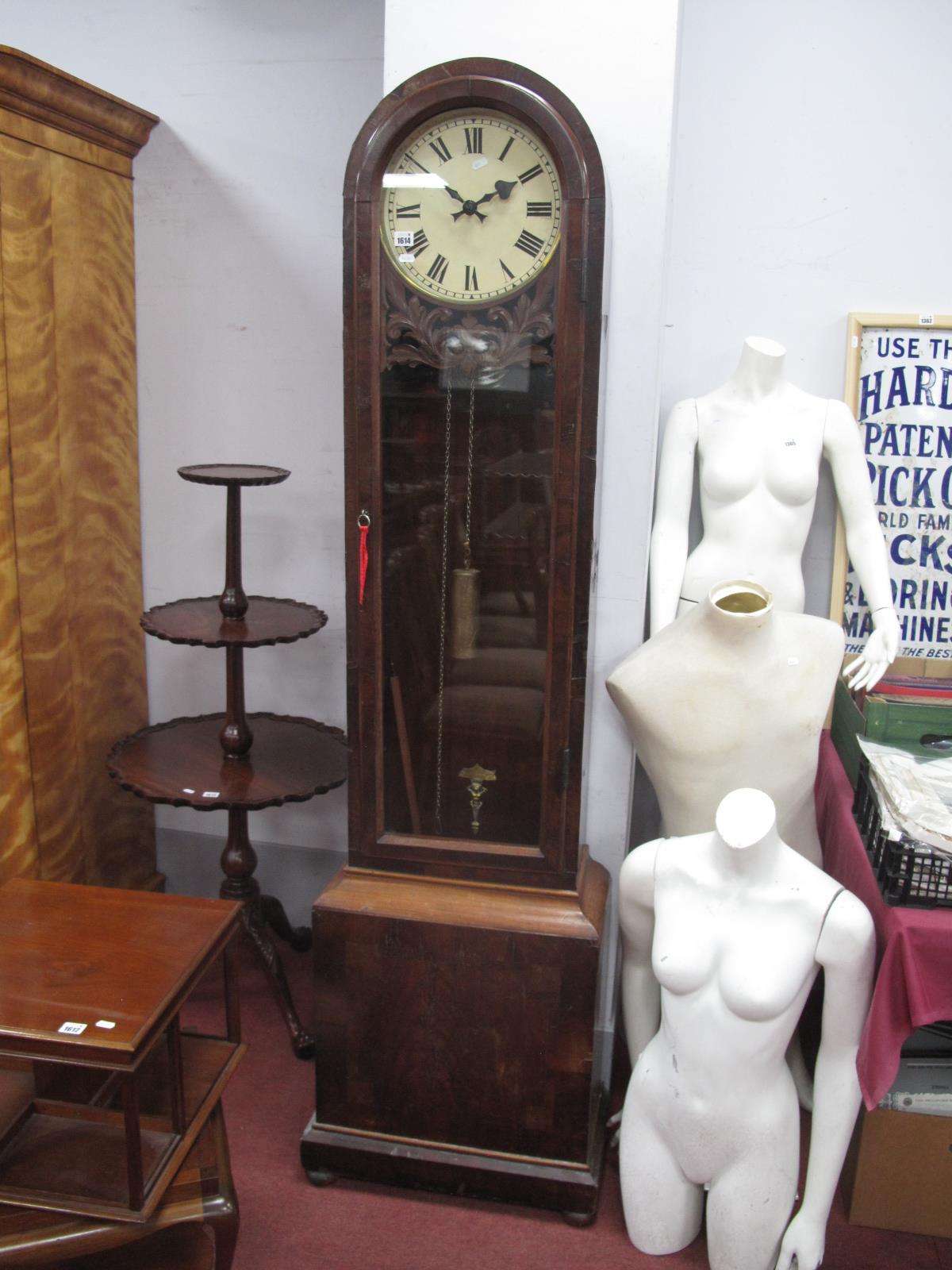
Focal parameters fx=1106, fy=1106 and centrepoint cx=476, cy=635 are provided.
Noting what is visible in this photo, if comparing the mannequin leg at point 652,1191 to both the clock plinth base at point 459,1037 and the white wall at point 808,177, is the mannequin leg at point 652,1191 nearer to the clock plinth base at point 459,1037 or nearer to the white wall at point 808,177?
the clock plinth base at point 459,1037

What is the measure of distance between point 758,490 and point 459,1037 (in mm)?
1156

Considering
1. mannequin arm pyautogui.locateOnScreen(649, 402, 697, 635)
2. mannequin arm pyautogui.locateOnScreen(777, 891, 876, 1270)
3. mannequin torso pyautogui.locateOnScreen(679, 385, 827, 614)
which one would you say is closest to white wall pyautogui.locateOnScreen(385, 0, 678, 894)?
mannequin arm pyautogui.locateOnScreen(649, 402, 697, 635)

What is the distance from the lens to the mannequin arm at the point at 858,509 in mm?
2127

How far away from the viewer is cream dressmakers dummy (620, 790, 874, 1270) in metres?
1.71

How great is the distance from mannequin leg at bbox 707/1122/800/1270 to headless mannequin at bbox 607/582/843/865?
22.2 inches

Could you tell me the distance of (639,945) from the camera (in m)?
1.96

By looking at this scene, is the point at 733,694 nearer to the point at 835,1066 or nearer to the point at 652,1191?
the point at 835,1066

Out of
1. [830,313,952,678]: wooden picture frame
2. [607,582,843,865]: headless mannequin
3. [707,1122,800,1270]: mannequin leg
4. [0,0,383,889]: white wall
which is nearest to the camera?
[707,1122,800,1270]: mannequin leg

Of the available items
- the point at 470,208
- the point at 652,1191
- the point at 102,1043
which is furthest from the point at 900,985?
the point at 470,208

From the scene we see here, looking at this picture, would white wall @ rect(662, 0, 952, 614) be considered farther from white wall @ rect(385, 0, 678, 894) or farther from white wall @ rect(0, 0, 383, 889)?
white wall @ rect(0, 0, 383, 889)

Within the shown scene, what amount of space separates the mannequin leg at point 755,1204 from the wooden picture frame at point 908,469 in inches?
40.6

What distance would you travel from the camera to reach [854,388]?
7.43 ft

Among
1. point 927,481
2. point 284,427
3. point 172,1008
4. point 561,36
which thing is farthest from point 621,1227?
point 561,36

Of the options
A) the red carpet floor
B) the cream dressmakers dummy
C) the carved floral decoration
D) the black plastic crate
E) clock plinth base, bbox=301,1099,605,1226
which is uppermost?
the carved floral decoration
